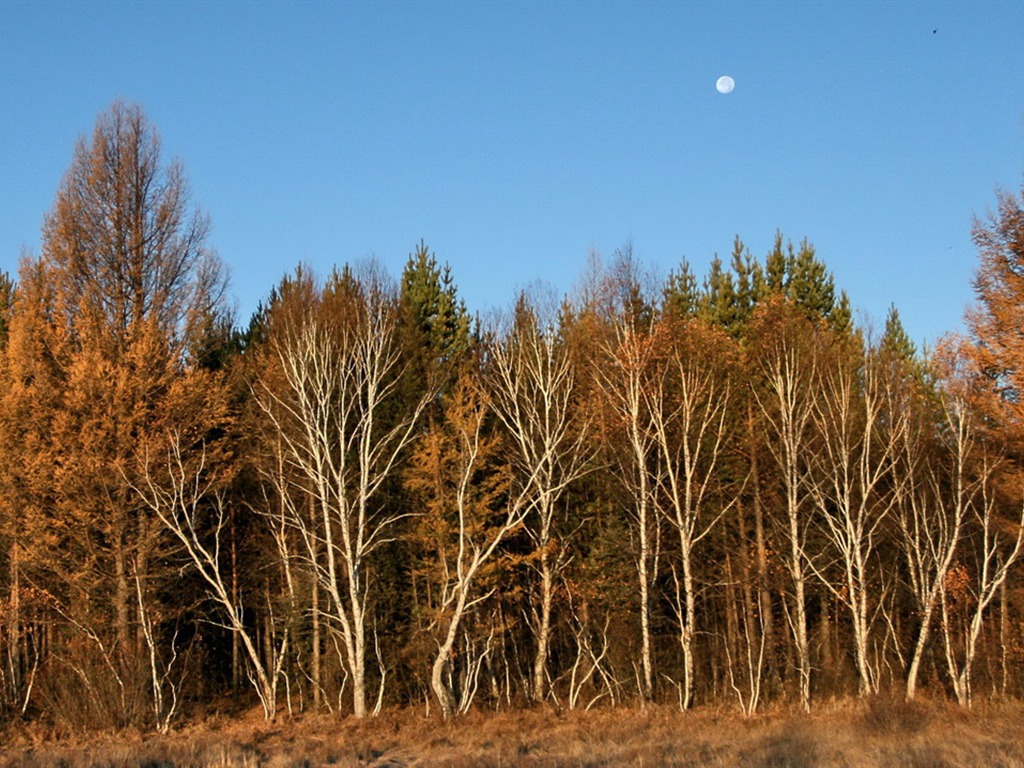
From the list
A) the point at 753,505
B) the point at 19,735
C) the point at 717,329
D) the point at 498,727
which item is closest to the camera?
the point at 498,727

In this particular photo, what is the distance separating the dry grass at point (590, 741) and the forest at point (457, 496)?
1456mm

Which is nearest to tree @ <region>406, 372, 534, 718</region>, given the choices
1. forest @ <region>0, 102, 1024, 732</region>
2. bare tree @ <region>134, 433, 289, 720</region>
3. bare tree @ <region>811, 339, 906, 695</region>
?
forest @ <region>0, 102, 1024, 732</region>

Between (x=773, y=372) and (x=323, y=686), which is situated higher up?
(x=773, y=372)

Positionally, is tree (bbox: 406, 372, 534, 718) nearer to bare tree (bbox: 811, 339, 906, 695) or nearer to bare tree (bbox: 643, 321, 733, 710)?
bare tree (bbox: 643, 321, 733, 710)

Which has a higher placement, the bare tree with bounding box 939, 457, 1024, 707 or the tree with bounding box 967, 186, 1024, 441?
the tree with bounding box 967, 186, 1024, 441

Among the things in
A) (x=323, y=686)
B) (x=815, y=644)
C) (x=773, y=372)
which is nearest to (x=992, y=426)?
(x=773, y=372)

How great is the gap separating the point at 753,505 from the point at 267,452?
13507 mm

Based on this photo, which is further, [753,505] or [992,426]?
[753,505]

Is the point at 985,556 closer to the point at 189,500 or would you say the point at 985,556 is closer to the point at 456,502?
the point at 456,502

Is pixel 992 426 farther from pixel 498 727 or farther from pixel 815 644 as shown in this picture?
pixel 498 727

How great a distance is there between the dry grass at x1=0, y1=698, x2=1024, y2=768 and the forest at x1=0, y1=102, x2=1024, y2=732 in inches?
57.3

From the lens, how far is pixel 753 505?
26.1 meters

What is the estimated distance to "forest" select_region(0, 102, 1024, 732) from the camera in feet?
71.2

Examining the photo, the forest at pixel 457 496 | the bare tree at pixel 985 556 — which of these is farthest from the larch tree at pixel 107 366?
the bare tree at pixel 985 556
